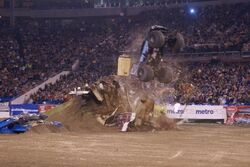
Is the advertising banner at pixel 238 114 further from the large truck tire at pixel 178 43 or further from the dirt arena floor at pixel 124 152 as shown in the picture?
the dirt arena floor at pixel 124 152

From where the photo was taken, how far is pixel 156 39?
17875mm

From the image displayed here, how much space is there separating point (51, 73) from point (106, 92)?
21049 mm

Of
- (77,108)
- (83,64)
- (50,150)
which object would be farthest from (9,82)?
(50,150)

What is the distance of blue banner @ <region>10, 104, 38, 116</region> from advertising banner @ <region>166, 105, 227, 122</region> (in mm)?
9486

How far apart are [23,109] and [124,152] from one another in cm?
2110

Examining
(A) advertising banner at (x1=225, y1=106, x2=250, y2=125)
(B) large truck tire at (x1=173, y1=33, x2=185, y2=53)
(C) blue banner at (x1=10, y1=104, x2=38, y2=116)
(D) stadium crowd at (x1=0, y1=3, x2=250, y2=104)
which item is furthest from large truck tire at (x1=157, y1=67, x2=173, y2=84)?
(C) blue banner at (x1=10, y1=104, x2=38, y2=116)

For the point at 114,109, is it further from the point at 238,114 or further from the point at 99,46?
the point at 99,46

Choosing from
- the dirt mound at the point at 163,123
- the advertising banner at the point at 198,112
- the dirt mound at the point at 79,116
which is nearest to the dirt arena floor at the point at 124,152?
the dirt mound at the point at 79,116

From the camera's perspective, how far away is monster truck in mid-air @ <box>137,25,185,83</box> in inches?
710

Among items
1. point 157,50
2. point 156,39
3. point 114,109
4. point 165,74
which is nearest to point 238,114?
point 114,109

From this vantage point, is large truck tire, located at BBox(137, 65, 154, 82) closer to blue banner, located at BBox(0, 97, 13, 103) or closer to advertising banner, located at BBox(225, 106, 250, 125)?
advertising banner, located at BBox(225, 106, 250, 125)

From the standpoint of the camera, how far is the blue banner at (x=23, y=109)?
32.1 m

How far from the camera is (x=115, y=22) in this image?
47.0 metres

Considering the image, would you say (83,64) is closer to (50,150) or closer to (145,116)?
(145,116)
